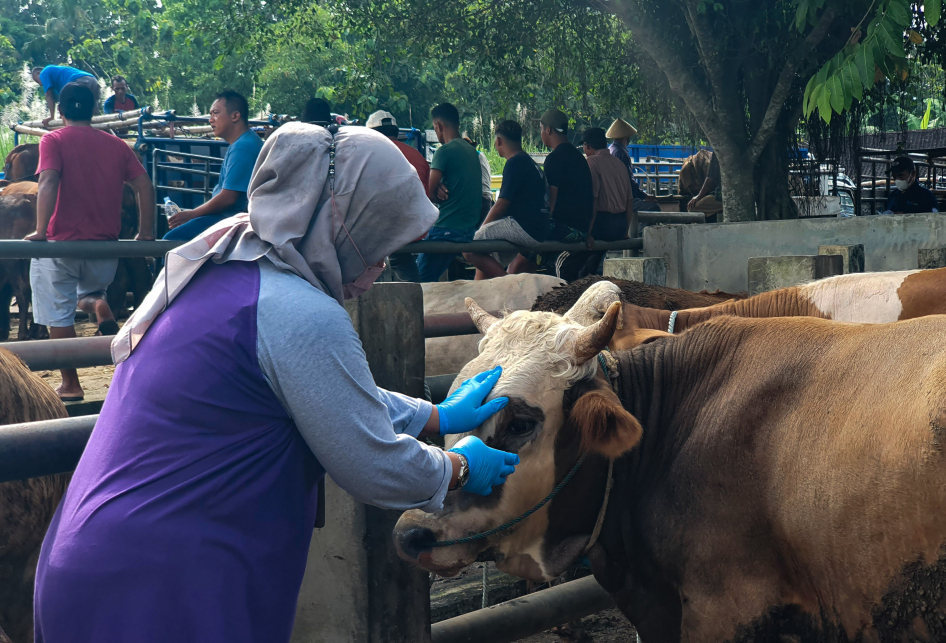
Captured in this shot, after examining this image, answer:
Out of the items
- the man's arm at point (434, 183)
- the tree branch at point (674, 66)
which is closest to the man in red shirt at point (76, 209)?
the man's arm at point (434, 183)

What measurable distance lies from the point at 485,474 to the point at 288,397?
0.67 metres

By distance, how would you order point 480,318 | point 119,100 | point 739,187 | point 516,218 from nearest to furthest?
1. point 480,318
2. point 516,218
3. point 739,187
4. point 119,100

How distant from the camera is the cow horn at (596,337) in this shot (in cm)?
239

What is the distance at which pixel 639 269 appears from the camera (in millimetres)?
6289

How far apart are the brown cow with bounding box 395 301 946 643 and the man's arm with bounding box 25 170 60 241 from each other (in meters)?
3.80

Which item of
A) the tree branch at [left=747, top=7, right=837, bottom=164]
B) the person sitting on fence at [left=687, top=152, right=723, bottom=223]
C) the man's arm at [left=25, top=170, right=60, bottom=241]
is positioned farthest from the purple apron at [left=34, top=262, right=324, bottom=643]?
the person sitting on fence at [left=687, top=152, right=723, bottom=223]

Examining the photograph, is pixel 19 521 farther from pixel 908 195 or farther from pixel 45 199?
pixel 908 195

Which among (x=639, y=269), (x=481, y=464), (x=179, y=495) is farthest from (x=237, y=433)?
(x=639, y=269)

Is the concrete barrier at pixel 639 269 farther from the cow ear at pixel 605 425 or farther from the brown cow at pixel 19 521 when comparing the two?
the brown cow at pixel 19 521

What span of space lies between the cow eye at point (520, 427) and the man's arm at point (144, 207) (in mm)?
4119

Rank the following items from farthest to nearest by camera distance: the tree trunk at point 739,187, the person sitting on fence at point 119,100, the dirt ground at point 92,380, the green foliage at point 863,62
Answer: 1. the person sitting on fence at point 119,100
2. the tree trunk at point 739,187
3. the dirt ground at point 92,380
4. the green foliage at point 863,62

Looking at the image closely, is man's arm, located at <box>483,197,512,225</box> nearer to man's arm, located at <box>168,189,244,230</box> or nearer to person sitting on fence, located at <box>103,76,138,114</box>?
man's arm, located at <box>168,189,244,230</box>

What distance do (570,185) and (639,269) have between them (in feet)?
4.04

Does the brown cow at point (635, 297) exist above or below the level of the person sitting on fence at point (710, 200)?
below
